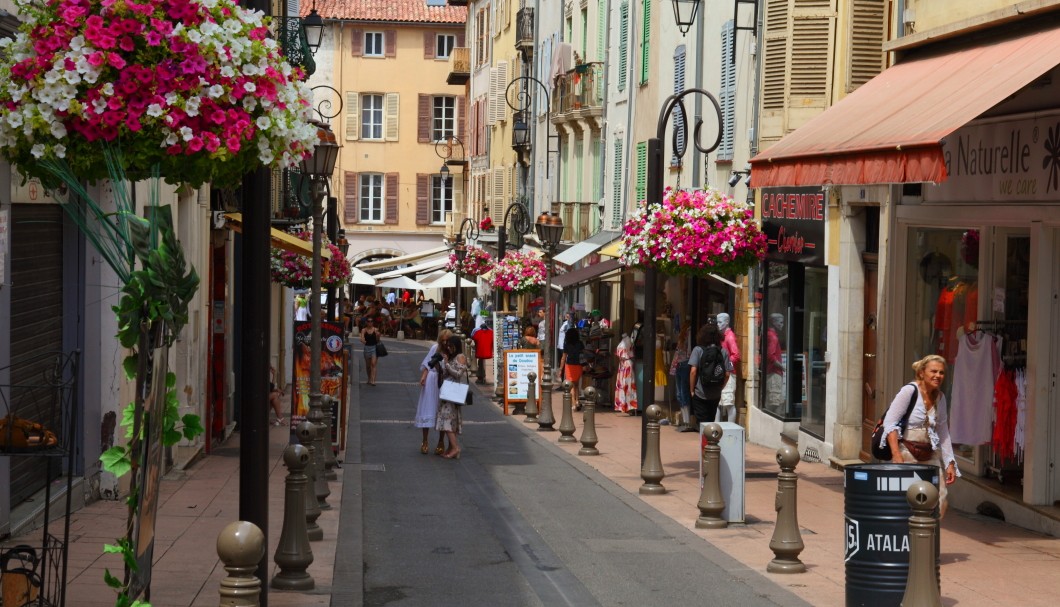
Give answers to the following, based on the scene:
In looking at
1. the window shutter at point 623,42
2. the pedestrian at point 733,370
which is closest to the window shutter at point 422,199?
the window shutter at point 623,42

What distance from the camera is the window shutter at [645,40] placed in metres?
30.2

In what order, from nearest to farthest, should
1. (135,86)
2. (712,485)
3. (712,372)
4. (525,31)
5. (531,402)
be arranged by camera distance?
(135,86) < (712,485) < (712,372) < (531,402) < (525,31)

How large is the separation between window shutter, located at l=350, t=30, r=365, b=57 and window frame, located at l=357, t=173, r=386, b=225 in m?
5.42

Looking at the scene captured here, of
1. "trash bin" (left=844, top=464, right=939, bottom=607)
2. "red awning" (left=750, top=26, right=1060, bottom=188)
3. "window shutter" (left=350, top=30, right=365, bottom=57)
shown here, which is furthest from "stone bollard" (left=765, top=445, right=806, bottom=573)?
"window shutter" (left=350, top=30, right=365, bottom=57)

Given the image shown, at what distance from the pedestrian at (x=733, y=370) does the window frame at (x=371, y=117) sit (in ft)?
149

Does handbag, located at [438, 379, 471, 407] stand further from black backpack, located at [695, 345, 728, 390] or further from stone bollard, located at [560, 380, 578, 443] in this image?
black backpack, located at [695, 345, 728, 390]

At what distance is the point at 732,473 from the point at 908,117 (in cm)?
343

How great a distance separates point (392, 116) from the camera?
66688 millimetres

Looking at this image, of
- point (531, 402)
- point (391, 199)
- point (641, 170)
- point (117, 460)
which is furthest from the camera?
point (391, 199)

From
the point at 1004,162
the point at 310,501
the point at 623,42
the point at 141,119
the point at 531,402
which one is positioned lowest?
the point at 531,402

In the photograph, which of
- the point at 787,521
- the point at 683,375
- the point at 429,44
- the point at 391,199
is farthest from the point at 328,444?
the point at 429,44

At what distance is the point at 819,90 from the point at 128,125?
48.3ft

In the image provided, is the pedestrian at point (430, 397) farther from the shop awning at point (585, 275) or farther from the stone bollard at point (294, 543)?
the stone bollard at point (294, 543)

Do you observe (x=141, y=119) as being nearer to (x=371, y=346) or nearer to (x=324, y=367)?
(x=324, y=367)
